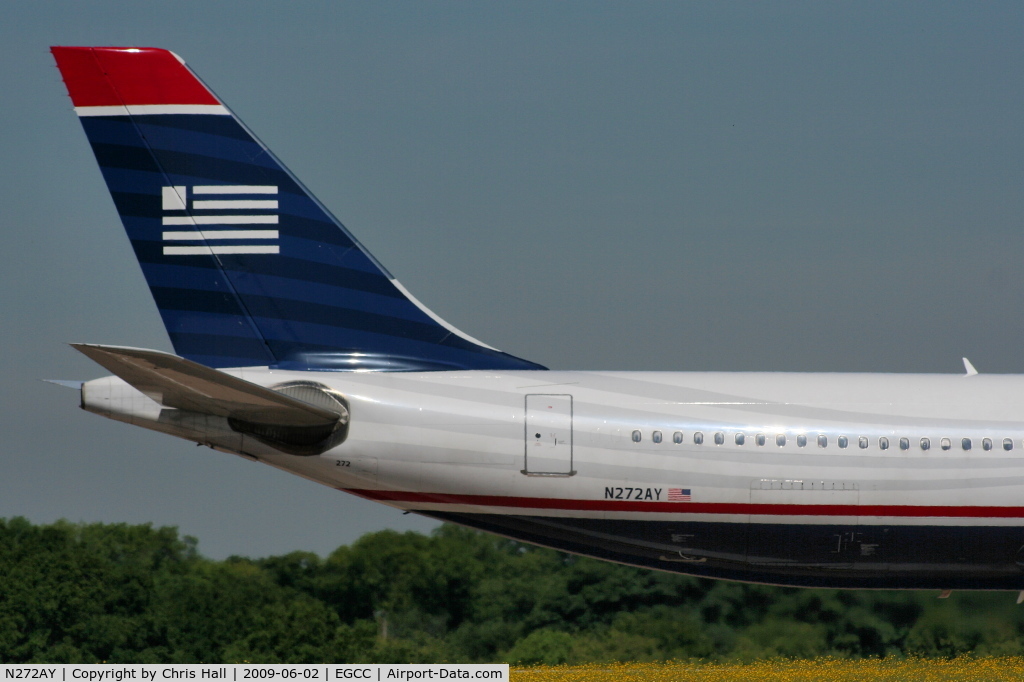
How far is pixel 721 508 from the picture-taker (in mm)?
14789

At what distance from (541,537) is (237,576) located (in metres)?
12.2

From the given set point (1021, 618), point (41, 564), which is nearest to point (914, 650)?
point (1021, 618)

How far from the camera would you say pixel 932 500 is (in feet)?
48.6

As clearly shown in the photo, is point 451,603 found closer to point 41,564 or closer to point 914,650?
point 41,564

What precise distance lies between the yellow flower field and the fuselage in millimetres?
3077

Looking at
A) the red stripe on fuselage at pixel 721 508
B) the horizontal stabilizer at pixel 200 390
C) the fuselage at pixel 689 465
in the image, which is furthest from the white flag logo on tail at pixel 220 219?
the red stripe on fuselage at pixel 721 508

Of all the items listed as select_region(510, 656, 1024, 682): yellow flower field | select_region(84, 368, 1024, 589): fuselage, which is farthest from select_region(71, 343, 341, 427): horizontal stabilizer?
select_region(510, 656, 1024, 682): yellow flower field

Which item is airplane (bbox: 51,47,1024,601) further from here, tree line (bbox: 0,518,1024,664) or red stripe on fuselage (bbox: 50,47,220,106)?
tree line (bbox: 0,518,1024,664)

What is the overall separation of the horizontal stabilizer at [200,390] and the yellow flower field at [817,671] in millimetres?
6093

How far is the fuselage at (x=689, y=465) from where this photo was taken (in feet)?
48.3

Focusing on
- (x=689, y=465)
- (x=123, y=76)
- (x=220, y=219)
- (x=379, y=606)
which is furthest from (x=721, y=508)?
(x=379, y=606)

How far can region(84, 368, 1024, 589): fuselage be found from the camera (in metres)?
14.7

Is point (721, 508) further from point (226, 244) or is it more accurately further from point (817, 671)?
point (226, 244)

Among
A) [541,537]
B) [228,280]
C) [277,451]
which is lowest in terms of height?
[541,537]
